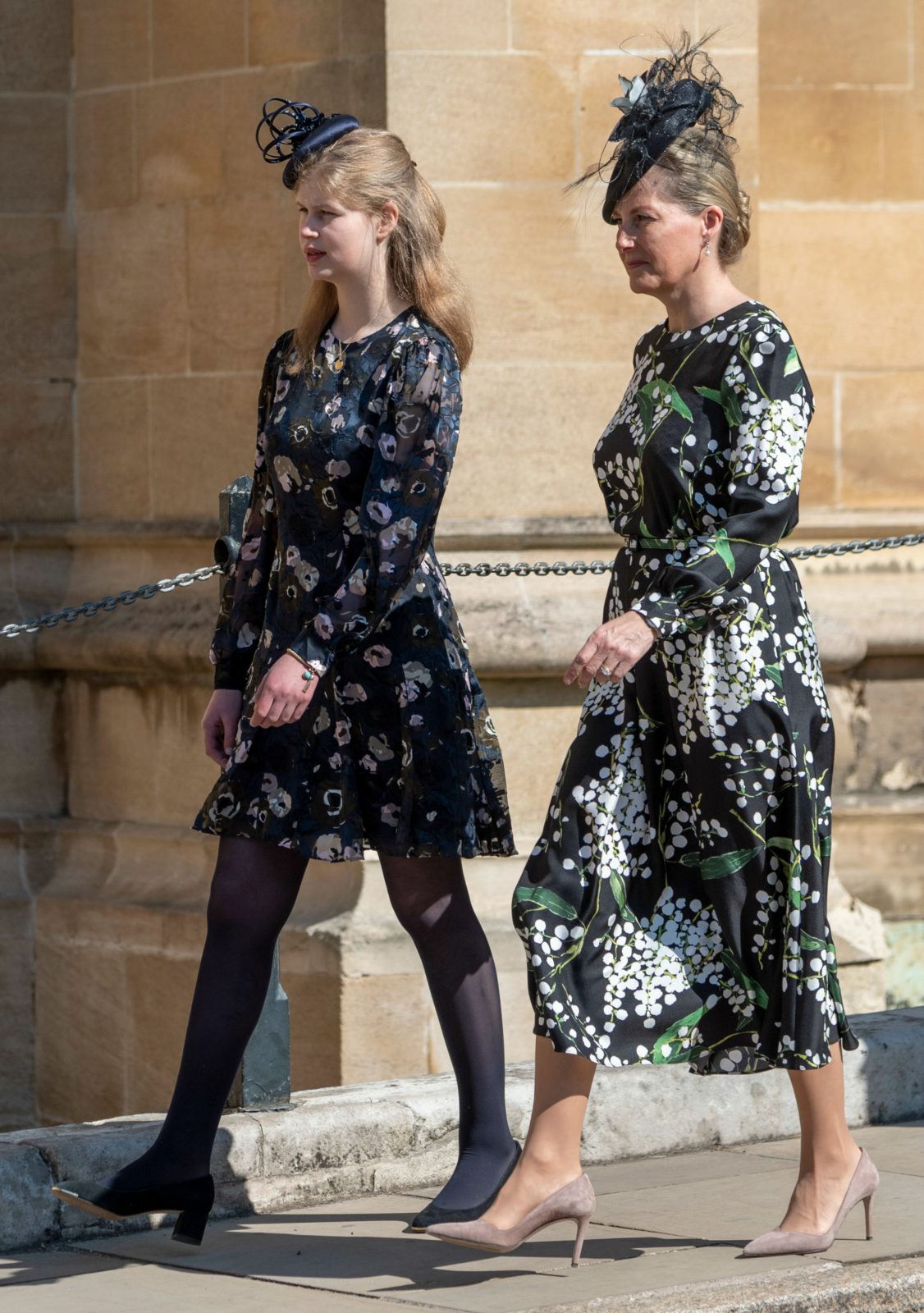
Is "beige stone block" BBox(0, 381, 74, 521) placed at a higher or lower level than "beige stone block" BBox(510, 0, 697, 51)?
lower

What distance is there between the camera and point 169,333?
703 cm

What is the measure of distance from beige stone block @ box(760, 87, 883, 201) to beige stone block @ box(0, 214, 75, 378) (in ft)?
7.01

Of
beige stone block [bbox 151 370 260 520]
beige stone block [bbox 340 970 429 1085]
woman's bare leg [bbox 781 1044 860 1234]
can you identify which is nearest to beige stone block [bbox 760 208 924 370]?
beige stone block [bbox 151 370 260 520]

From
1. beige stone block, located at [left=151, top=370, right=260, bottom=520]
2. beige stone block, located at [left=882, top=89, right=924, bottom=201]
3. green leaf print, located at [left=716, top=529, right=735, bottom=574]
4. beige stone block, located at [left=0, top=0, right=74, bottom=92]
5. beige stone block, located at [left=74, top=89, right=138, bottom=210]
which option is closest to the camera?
green leaf print, located at [left=716, top=529, right=735, bottom=574]

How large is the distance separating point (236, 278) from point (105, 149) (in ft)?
2.33

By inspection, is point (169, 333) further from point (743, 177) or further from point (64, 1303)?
point (64, 1303)

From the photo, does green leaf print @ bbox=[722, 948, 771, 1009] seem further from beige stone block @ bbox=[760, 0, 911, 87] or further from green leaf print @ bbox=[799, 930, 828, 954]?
beige stone block @ bbox=[760, 0, 911, 87]

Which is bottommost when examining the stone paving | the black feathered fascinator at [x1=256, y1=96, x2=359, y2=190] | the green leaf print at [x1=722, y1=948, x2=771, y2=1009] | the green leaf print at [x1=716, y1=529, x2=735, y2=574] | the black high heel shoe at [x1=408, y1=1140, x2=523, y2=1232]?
the stone paving

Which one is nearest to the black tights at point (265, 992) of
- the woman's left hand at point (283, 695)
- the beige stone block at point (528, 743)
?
the woman's left hand at point (283, 695)

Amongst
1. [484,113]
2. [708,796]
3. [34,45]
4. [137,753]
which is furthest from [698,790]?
[34,45]

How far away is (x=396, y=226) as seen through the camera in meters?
4.04

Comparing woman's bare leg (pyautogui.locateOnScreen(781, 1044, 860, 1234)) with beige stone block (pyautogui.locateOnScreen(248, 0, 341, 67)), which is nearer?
woman's bare leg (pyautogui.locateOnScreen(781, 1044, 860, 1234))

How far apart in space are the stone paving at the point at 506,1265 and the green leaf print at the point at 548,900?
572 mm

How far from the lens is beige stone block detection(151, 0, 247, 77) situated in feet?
22.2
